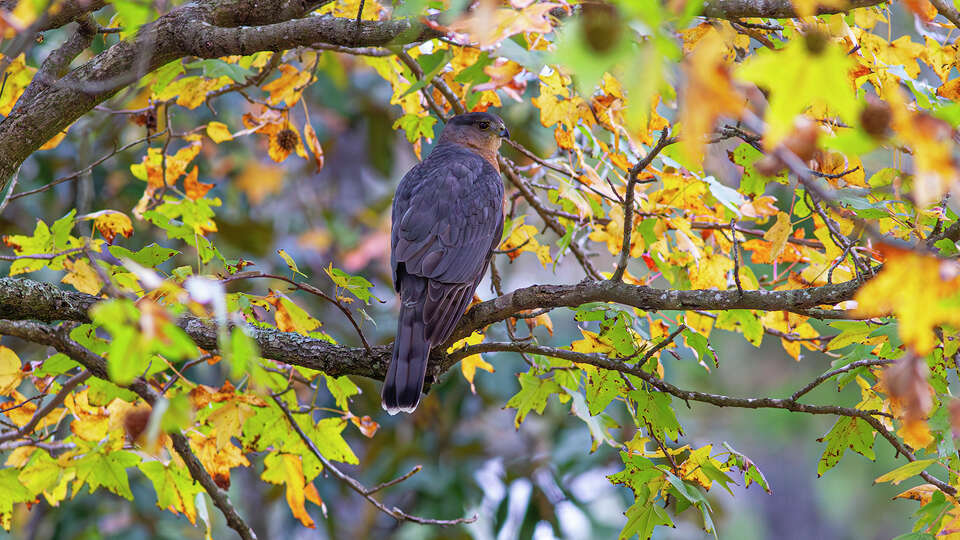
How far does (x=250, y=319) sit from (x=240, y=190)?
4.56 metres

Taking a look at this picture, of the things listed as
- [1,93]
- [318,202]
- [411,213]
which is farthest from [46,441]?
[318,202]

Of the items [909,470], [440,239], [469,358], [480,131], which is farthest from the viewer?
[480,131]

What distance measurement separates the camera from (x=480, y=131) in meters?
4.01

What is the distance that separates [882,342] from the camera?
2252 mm

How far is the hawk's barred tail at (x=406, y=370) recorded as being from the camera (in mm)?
2723

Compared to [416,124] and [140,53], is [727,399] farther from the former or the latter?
[140,53]

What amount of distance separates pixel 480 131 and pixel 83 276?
6.82ft

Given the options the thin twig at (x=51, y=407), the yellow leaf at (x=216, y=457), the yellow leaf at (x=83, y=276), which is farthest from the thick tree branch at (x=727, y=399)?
the thin twig at (x=51, y=407)

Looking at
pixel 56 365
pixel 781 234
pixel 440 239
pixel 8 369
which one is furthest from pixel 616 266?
pixel 8 369

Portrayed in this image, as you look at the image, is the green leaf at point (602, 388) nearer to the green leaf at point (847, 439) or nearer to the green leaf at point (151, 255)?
the green leaf at point (847, 439)

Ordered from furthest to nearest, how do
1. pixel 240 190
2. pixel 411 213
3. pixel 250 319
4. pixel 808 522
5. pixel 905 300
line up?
pixel 808 522 < pixel 240 190 < pixel 411 213 < pixel 250 319 < pixel 905 300

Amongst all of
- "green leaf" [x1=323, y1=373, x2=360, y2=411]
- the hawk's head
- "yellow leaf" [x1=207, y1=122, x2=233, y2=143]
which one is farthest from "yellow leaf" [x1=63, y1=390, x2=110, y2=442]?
the hawk's head

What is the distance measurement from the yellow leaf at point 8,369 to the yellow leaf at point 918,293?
2.40 m

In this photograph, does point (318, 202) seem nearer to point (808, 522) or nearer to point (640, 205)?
point (640, 205)
